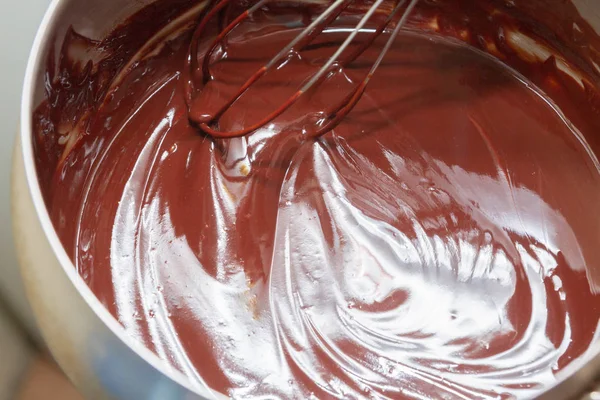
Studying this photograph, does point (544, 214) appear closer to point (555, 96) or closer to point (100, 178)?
point (555, 96)

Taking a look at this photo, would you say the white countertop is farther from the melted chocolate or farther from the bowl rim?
the bowl rim

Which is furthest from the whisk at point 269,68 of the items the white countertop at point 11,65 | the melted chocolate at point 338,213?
the white countertop at point 11,65

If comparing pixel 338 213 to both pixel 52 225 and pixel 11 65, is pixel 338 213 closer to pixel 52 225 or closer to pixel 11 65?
pixel 52 225

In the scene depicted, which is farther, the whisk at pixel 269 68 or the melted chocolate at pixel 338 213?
the whisk at pixel 269 68

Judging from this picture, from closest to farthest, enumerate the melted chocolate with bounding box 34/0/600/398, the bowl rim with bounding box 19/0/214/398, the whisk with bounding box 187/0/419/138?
the bowl rim with bounding box 19/0/214/398 < the melted chocolate with bounding box 34/0/600/398 < the whisk with bounding box 187/0/419/138

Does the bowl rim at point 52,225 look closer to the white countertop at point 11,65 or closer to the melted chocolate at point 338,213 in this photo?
the melted chocolate at point 338,213

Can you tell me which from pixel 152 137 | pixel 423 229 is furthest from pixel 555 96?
pixel 152 137

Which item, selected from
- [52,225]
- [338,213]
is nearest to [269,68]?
[338,213]

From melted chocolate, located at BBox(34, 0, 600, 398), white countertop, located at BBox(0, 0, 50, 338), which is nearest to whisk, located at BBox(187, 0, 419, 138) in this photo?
melted chocolate, located at BBox(34, 0, 600, 398)
